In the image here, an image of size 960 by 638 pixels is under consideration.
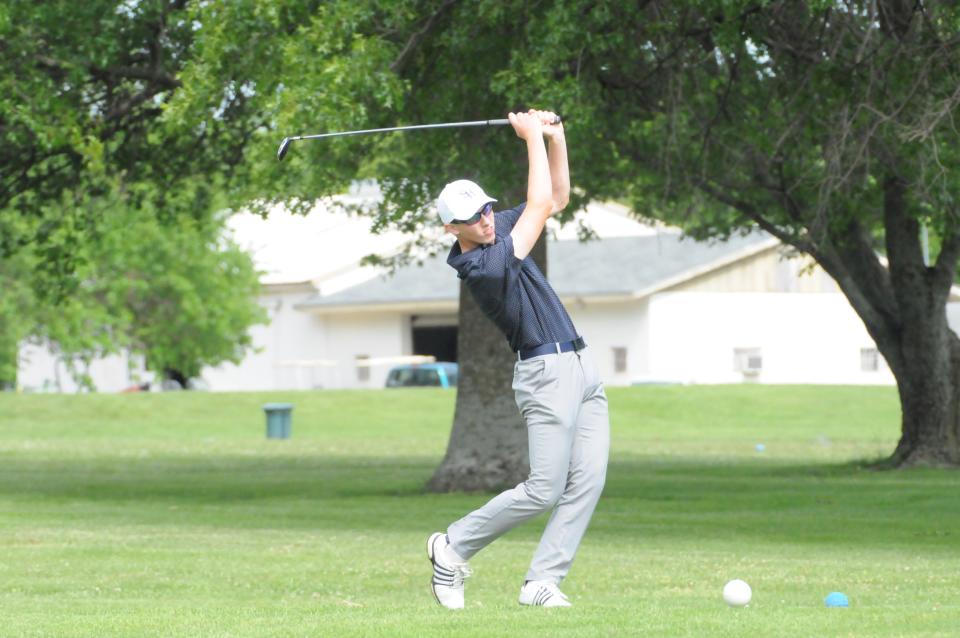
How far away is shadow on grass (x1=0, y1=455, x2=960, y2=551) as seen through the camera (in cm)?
1631

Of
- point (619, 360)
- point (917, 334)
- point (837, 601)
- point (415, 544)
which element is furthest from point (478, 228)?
point (619, 360)

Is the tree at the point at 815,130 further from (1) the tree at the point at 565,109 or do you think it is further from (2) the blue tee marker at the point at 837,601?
(2) the blue tee marker at the point at 837,601

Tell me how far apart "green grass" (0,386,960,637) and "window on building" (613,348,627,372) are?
1753 centimetres

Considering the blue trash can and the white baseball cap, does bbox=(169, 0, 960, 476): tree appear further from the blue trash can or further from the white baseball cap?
the blue trash can

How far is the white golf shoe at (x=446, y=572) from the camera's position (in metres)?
8.08

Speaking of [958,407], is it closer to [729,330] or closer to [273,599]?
[273,599]

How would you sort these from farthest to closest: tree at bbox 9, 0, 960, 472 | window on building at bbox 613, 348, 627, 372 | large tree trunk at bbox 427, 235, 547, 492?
1. window on building at bbox 613, 348, 627, 372
2. large tree trunk at bbox 427, 235, 547, 492
3. tree at bbox 9, 0, 960, 472

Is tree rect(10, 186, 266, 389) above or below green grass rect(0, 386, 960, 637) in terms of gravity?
above

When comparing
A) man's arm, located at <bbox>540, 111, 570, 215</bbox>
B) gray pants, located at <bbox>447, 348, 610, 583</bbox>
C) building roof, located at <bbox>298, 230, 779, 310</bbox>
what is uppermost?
building roof, located at <bbox>298, 230, 779, 310</bbox>

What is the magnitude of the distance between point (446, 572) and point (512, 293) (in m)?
1.35

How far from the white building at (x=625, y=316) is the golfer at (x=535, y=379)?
4168cm

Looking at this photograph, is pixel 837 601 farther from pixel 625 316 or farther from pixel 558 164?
pixel 625 316

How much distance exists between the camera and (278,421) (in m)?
39.7

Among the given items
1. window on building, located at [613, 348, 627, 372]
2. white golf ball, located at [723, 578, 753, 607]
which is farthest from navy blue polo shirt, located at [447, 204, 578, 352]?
window on building, located at [613, 348, 627, 372]
